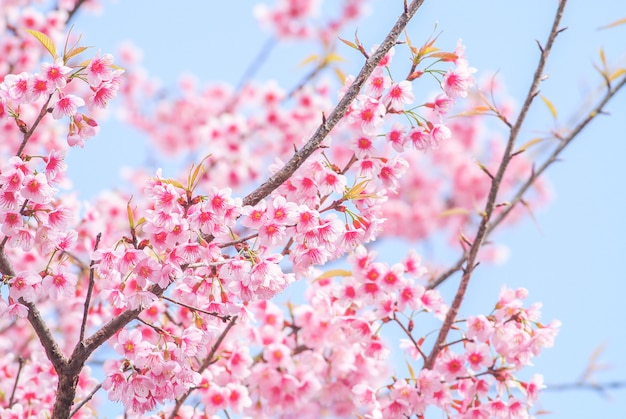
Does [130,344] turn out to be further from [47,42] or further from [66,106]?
[47,42]

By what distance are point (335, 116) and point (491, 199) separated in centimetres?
78

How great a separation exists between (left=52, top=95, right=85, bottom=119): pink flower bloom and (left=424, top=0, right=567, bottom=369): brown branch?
1416 millimetres

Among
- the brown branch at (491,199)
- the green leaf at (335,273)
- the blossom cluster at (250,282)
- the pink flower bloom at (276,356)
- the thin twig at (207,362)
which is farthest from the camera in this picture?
the pink flower bloom at (276,356)

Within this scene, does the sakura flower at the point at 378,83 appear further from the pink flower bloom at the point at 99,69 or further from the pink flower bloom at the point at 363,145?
the pink flower bloom at the point at 99,69

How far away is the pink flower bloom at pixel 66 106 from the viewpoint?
6.84 ft

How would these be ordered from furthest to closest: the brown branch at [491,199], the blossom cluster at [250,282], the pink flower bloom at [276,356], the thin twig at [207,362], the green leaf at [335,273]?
the pink flower bloom at [276,356], the green leaf at [335,273], the thin twig at [207,362], the brown branch at [491,199], the blossom cluster at [250,282]

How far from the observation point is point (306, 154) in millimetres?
2070

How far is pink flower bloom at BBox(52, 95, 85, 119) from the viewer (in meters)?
2.08

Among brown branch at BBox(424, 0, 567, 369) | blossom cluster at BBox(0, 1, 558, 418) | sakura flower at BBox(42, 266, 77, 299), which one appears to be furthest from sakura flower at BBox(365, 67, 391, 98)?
sakura flower at BBox(42, 266, 77, 299)

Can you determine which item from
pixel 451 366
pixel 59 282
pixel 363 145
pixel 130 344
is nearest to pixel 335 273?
pixel 451 366

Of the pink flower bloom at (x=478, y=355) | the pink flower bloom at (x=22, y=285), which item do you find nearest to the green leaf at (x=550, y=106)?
the pink flower bloom at (x=478, y=355)

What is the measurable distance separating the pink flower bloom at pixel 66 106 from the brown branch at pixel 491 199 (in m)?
1.42

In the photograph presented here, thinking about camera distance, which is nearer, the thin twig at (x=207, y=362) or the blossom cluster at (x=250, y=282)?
the blossom cluster at (x=250, y=282)

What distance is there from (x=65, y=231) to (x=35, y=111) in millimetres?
2339
